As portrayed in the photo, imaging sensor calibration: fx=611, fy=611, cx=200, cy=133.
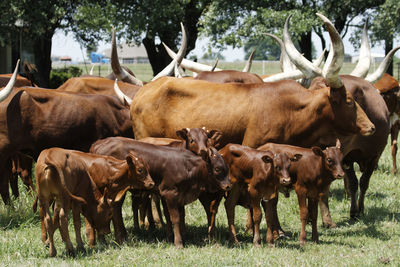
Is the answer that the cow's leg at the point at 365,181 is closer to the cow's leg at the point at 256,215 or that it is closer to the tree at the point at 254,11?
the cow's leg at the point at 256,215

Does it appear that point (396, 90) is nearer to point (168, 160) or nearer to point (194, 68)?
point (194, 68)

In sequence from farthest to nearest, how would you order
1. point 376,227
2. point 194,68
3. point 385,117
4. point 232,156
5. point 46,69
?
point 46,69, point 194,68, point 385,117, point 376,227, point 232,156

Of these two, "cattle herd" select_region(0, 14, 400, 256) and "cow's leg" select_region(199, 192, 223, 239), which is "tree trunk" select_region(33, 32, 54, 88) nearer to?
"cattle herd" select_region(0, 14, 400, 256)

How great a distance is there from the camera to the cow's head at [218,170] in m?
6.03

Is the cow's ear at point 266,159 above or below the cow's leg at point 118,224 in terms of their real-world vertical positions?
above

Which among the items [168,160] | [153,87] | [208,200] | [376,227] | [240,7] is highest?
[240,7]

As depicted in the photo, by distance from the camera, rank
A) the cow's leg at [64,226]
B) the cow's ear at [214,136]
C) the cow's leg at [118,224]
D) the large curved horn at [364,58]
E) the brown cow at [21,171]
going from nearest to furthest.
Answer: the cow's leg at [64,226]
the cow's leg at [118,224]
the cow's ear at [214,136]
the brown cow at [21,171]
the large curved horn at [364,58]

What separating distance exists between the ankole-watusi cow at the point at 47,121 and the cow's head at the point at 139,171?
1626 mm

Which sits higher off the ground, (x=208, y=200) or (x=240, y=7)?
(x=240, y=7)

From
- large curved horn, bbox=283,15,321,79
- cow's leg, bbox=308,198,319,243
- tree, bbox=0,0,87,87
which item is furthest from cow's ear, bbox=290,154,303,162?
tree, bbox=0,0,87,87

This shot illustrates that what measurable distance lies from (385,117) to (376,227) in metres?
1.61

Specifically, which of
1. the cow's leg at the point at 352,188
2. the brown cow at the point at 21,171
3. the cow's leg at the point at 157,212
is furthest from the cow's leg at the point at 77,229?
the cow's leg at the point at 352,188

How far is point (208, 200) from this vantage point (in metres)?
6.58

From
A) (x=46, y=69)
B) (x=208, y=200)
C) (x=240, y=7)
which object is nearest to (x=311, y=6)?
(x=240, y=7)
